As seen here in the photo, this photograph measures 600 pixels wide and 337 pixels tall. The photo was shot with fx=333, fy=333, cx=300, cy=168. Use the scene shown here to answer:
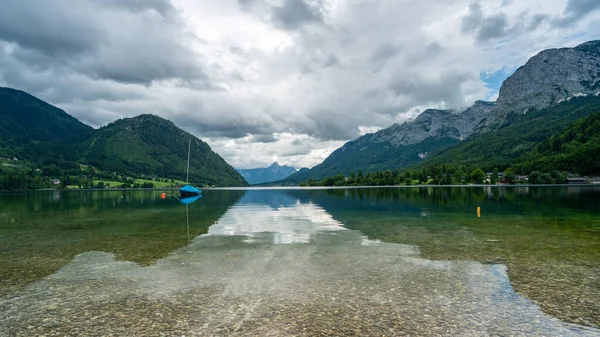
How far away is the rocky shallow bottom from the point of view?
1132cm

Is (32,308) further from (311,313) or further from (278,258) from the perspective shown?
(278,258)

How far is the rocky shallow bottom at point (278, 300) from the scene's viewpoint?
11.3 m

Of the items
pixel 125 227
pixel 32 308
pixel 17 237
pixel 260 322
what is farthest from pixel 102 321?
pixel 125 227

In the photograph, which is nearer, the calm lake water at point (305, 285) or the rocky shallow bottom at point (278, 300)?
the rocky shallow bottom at point (278, 300)

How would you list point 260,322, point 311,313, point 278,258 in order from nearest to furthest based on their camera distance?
point 260,322
point 311,313
point 278,258

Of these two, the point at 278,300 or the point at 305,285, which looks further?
the point at 305,285

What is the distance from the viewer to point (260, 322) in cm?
1188

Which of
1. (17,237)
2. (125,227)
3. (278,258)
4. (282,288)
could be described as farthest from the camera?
(125,227)

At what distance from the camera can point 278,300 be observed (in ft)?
46.5

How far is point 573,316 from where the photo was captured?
1201cm

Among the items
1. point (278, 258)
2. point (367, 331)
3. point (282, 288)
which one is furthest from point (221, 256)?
Result: point (367, 331)

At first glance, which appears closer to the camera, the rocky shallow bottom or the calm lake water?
the rocky shallow bottom

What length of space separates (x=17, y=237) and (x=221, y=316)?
31817 mm

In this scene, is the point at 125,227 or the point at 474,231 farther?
the point at 125,227
